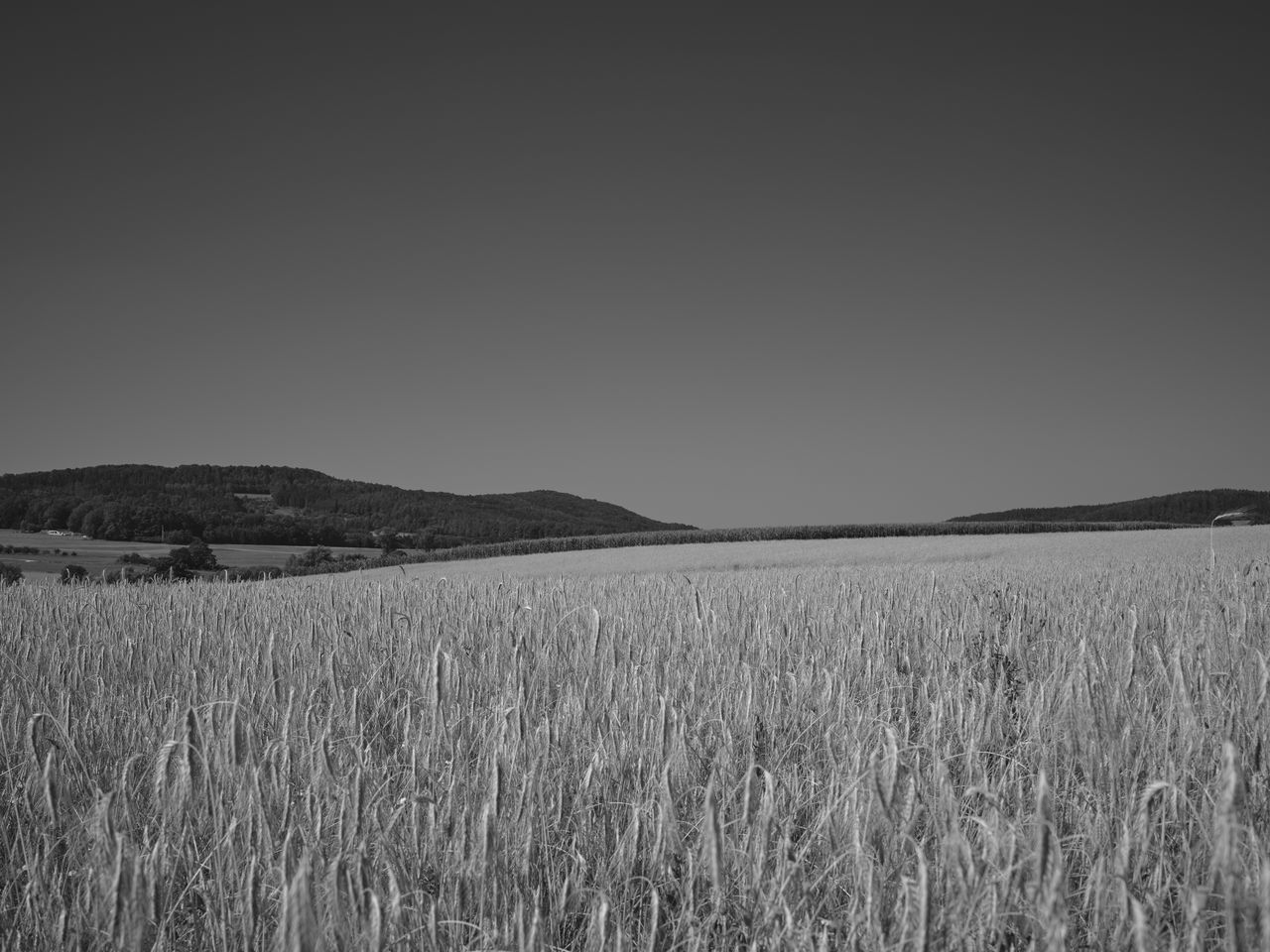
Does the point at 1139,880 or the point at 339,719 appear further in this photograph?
the point at 339,719

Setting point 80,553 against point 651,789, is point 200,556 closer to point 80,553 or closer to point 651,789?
point 80,553

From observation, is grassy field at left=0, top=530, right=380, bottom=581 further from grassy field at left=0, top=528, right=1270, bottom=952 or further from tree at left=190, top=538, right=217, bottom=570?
grassy field at left=0, top=528, right=1270, bottom=952

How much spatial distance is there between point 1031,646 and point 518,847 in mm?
3652

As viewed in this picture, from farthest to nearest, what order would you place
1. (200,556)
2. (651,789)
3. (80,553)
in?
(80,553) → (200,556) → (651,789)

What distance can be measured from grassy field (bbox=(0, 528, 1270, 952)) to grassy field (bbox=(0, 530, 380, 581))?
18843 mm

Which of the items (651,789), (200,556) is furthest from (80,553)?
(651,789)

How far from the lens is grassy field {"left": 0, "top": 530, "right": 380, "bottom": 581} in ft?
68.1

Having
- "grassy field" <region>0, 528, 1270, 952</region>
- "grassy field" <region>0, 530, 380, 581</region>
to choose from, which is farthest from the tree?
"grassy field" <region>0, 528, 1270, 952</region>

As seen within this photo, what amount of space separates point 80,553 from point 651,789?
27.5m

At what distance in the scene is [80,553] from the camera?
23.6m

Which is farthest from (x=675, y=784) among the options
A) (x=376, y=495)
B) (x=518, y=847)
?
(x=376, y=495)

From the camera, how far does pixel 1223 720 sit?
9.32 ft

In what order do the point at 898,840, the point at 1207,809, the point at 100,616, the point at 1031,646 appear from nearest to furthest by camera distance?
the point at 898,840 → the point at 1207,809 → the point at 1031,646 → the point at 100,616

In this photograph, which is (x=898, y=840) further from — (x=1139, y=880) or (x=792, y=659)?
(x=792, y=659)
